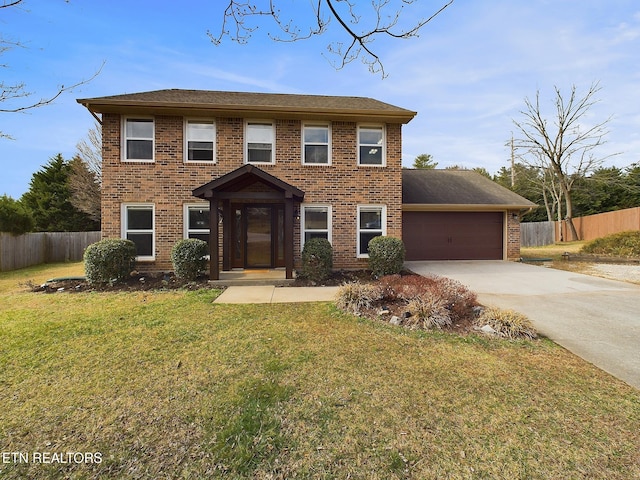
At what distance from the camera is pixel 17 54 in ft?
14.0

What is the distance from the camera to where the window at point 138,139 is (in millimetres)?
9234

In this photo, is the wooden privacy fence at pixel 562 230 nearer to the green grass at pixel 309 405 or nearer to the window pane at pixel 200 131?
the green grass at pixel 309 405

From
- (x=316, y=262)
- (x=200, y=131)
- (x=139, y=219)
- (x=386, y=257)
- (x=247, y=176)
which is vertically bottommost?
(x=316, y=262)

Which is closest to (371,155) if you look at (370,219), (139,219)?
(370,219)

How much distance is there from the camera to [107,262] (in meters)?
7.68

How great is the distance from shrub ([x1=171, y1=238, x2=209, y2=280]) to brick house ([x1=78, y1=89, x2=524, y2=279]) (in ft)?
3.78

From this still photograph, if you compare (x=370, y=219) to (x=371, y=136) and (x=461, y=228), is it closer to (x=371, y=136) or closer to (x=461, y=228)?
(x=371, y=136)

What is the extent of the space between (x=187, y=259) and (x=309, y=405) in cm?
656

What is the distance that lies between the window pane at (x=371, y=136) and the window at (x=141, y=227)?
7.34 m

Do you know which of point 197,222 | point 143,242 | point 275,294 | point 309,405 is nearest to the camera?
point 309,405

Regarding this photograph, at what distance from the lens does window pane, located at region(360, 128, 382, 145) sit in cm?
1005

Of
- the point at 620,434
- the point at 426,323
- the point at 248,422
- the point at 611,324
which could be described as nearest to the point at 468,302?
the point at 426,323

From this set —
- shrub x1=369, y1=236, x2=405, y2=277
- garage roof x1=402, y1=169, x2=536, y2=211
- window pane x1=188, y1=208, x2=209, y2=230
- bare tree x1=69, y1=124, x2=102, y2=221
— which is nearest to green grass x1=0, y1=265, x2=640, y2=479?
shrub x1=369, y1=236, x2=405, y2=277

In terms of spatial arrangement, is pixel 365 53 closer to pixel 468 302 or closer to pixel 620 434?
pixel 468 302
